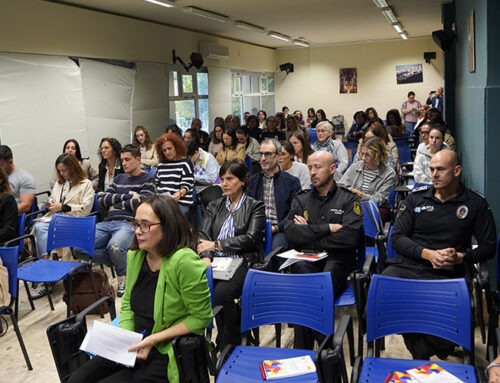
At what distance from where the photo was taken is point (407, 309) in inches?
105

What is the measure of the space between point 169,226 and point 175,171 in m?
3.25

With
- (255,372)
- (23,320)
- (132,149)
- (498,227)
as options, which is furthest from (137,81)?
(255,372)

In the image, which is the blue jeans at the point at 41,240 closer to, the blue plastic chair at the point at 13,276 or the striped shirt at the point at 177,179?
the striped shirt at the point at 177,179

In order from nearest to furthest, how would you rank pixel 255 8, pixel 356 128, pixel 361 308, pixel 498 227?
pixel 361 308 < pixel 498 227 < pixel 255 8 < pixel 356 128

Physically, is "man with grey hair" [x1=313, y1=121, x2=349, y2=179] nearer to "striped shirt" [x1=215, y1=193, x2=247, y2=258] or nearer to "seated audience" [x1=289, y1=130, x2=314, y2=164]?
"seated audience" [x1=289, y1=130, x2=314, y2=164]

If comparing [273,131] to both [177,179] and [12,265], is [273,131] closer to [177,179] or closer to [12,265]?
[177,179]

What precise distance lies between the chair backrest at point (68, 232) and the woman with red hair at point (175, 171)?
47.5 inches

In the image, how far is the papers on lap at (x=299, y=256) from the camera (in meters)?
3.64

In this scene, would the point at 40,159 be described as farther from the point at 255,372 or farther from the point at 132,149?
the point at 255,372

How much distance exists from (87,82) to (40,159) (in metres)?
1.68

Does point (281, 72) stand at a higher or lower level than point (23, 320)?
higher

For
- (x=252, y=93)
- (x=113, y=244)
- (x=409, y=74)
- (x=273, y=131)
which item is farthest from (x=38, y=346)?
(x=409, y=74)

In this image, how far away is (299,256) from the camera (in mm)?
3723

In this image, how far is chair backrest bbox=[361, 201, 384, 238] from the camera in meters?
4.40
